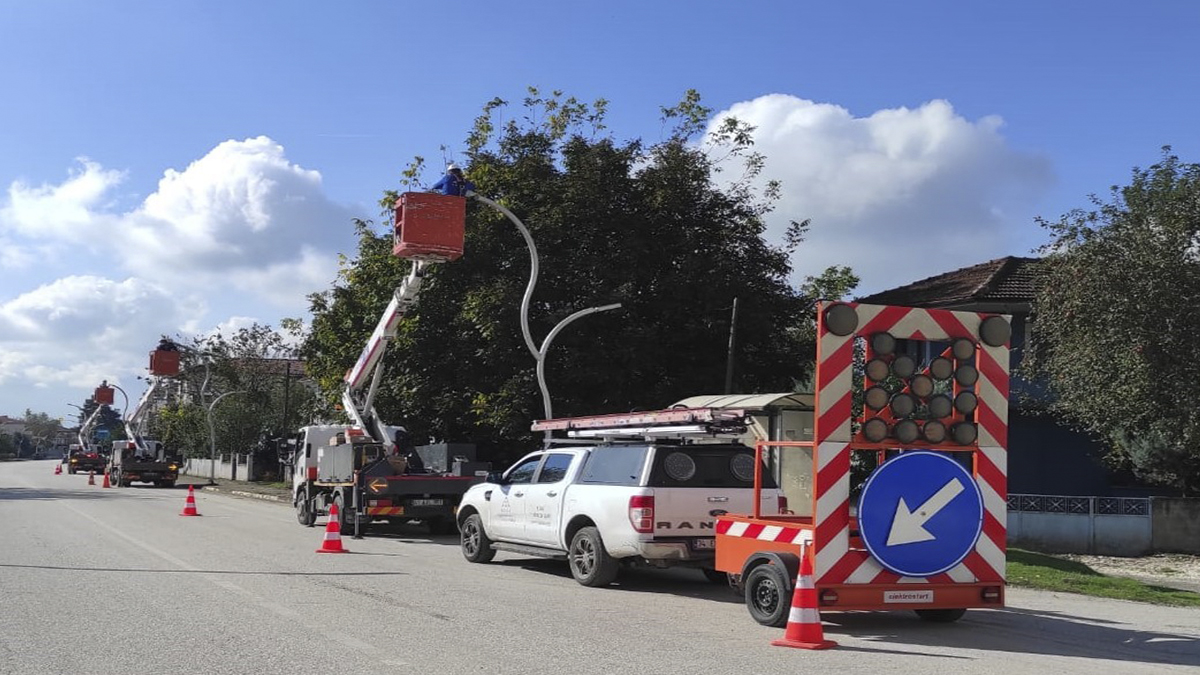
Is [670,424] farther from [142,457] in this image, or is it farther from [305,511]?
[142,457]

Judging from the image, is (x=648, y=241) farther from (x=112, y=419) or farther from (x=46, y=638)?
(x=112, y=419)

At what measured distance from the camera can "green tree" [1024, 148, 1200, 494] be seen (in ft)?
60.3

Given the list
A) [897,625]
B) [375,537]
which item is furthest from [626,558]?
[375,537]

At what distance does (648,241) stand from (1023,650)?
18.3 m

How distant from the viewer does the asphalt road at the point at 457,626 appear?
7734mm

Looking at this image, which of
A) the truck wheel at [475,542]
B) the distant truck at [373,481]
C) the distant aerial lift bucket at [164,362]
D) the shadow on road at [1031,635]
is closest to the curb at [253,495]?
the distant aerial lift bucket at [164,362]

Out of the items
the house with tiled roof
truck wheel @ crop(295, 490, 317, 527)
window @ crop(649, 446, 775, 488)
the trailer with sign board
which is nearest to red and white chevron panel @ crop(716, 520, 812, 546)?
the trailer with sign board

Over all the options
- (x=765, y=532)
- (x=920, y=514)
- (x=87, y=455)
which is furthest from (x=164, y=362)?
(x=920, y=514)

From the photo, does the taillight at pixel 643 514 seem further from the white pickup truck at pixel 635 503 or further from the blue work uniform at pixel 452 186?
the blue work uniform at pixel 452 186

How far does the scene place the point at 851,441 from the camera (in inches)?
368

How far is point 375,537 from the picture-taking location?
67.2 ft

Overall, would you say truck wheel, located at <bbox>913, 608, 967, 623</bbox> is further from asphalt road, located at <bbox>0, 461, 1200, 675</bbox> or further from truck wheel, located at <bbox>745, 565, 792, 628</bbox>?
truck wheel, located at <bbox>745, 565, 792, 628</bbox>

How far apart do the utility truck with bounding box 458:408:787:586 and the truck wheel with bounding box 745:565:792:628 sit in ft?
2.69

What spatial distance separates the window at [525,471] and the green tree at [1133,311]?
10798 mm
